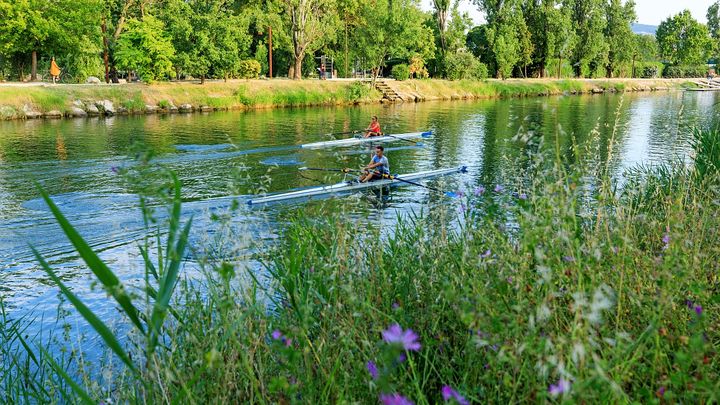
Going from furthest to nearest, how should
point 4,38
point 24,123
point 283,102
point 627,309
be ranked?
point 283,102 < point 4,38 < point 24,123 < point 627,309

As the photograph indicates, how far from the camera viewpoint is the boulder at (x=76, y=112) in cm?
4153

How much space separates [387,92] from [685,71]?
74.9m

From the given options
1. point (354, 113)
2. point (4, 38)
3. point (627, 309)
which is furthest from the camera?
point (354, 113)

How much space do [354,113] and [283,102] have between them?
800 centimetres

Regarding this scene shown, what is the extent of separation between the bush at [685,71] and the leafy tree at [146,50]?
9273 centimetres

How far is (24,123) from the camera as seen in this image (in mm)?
37344

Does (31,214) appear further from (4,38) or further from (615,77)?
(615,77)

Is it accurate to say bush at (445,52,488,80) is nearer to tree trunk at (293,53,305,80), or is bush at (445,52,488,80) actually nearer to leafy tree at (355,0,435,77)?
leafy tree at (355,0,435,77)

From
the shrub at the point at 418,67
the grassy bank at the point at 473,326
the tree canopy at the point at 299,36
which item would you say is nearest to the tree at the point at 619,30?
the tree canopy at the point at 299,36

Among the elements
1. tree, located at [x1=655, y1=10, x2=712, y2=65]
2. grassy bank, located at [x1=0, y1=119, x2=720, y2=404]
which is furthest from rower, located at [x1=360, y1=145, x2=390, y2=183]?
tree, located at [x1=655, y1=10, x2=712, y2=65]

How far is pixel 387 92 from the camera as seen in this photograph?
6025 cm

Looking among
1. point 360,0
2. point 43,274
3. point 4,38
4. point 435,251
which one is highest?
point 360,0

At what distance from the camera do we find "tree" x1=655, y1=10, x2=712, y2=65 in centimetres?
10775

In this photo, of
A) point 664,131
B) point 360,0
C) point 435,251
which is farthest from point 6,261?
point 360,0
